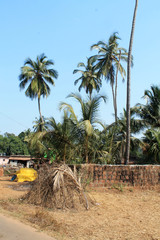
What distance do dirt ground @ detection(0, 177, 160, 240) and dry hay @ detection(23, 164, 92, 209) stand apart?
0.29 metres

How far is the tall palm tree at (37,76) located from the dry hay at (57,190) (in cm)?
2018

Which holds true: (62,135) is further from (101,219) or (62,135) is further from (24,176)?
(101,219)

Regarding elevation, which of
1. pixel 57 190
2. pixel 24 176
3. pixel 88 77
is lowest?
pixel 24 176

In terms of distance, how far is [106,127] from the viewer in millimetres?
14062

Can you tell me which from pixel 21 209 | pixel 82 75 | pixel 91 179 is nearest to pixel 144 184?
pixel 91 179

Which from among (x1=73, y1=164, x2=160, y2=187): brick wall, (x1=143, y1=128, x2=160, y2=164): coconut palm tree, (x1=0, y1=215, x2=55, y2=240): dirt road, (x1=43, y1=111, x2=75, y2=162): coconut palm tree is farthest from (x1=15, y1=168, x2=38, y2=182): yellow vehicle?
(x1=0, y1=215, x2=55, y2=240): dirt road

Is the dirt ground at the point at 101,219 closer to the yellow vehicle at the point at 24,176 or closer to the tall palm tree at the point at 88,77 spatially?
the yellow vehicle at the point at 24,176

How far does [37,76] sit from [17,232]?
2468 cm

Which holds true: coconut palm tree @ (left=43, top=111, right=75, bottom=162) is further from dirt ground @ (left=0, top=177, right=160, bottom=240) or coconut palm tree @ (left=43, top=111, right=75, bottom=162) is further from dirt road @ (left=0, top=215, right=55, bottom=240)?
dirt road @ (left=0, top=215, right=55, bottom=240)

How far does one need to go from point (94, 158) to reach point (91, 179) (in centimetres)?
178

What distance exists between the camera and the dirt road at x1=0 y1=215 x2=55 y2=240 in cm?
495

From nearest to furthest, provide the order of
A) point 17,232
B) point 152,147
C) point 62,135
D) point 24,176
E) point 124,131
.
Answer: point 17,232 → point 62,135 → point 152,147 → point 24,176 → point 124,131

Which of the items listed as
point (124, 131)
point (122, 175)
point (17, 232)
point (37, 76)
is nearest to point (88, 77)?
point (37, 76)

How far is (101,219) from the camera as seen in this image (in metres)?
6.86
